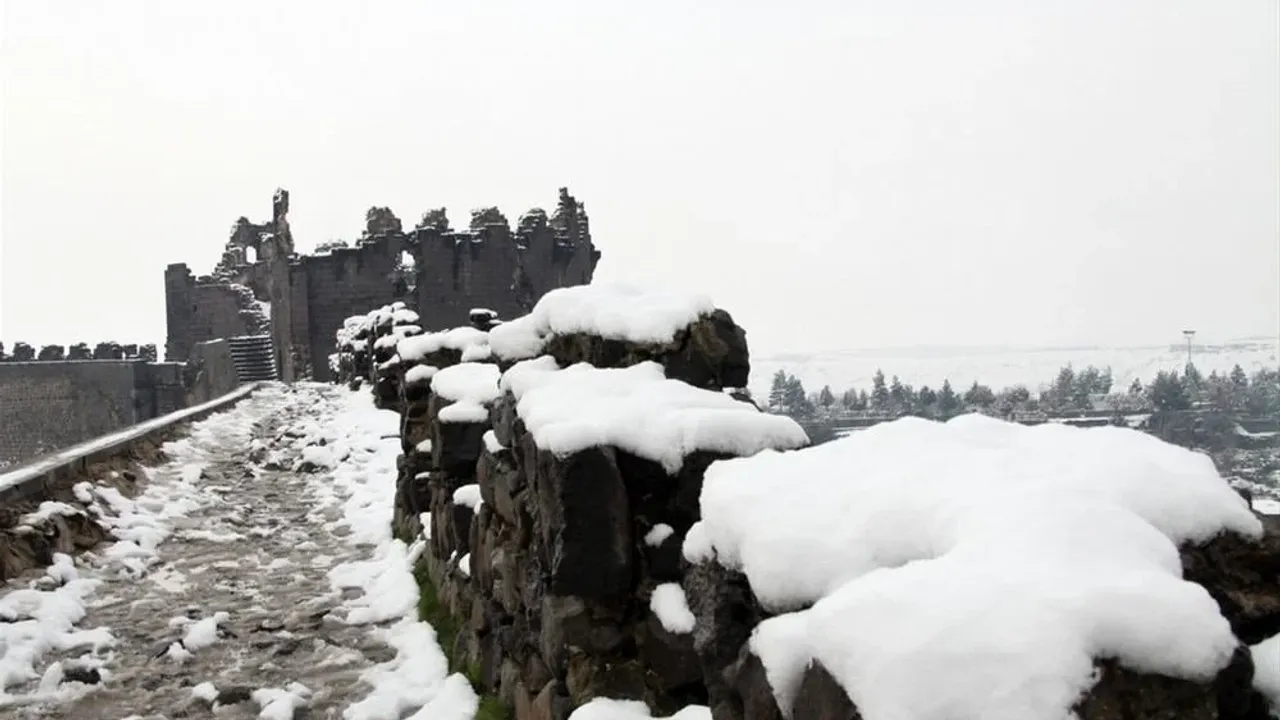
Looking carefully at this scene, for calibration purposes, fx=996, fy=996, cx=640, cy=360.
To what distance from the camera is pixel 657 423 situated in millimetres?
3359

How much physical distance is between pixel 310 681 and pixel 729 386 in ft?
10.4

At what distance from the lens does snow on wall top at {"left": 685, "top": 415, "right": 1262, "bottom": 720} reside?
1466mm

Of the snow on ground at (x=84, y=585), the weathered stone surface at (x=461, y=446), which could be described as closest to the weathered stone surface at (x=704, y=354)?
the weathered stone surface at (x=461, y=446)

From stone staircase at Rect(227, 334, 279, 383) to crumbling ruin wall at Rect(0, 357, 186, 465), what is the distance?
7.28ft

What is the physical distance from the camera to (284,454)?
43.6 ft

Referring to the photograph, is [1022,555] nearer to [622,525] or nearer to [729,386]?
[622,525]

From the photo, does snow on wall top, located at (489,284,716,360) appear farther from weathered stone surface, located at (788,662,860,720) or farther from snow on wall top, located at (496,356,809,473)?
weathered stone surface, located at (788,662,860,720)

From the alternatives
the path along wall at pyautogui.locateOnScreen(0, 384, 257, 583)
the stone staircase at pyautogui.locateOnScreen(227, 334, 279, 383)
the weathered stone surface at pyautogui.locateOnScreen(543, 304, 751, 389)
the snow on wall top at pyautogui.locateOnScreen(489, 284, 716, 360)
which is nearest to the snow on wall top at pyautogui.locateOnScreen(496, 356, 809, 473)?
the weathered stone surface at pyautogui.locateOnScreen(543, 304, 751, 389)

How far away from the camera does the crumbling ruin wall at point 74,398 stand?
35.4m

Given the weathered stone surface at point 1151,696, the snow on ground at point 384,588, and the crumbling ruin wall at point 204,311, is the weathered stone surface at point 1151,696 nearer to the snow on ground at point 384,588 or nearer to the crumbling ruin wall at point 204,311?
the snow on ground at point 384,588

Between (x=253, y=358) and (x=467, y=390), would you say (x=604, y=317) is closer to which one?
(x=467, y=390)

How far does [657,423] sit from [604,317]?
3.88 ft

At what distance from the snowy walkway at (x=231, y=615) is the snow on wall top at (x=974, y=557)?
10.5 feet

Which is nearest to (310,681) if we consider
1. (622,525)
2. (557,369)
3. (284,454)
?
(557,369)
